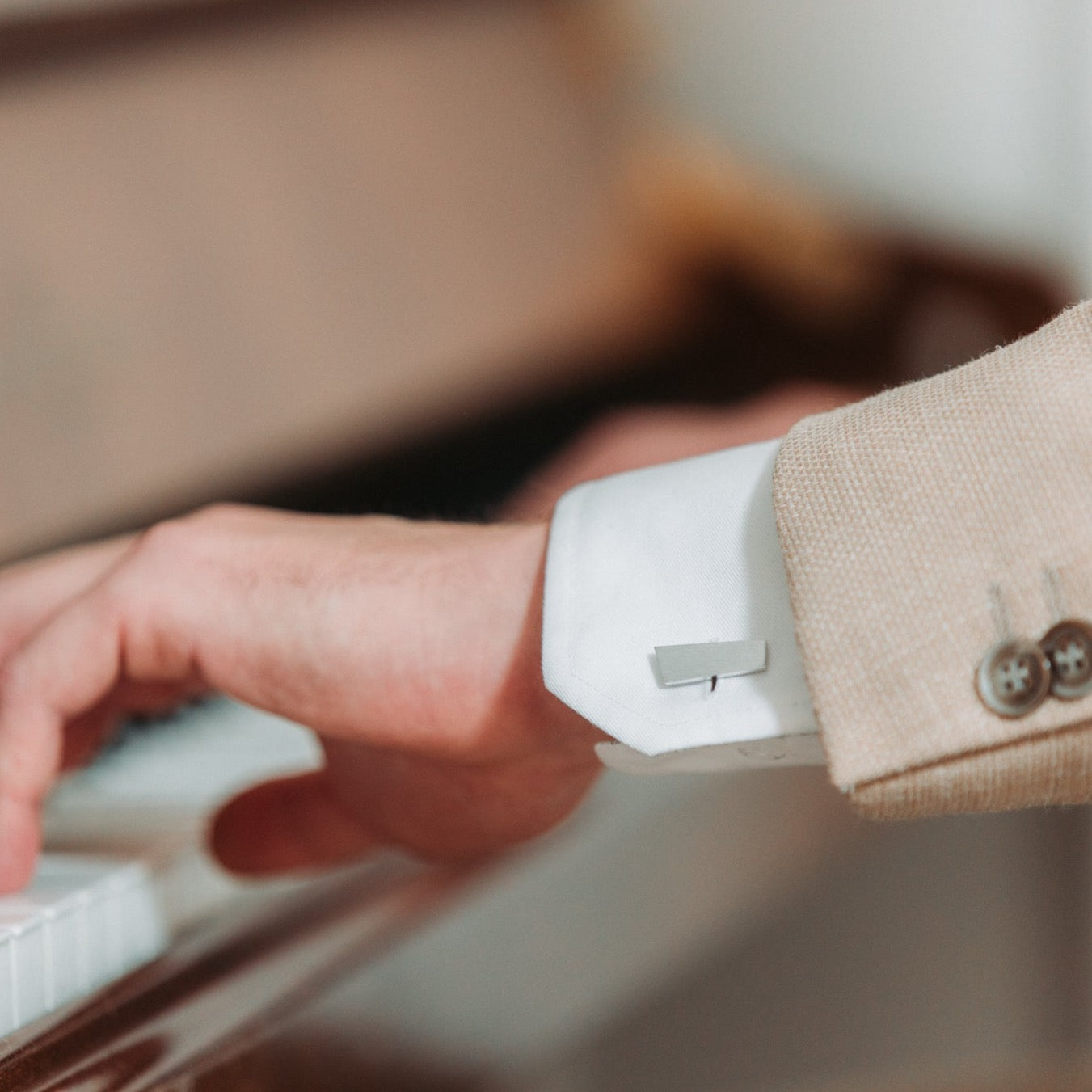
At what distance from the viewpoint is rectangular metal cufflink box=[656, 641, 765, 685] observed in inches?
18.1

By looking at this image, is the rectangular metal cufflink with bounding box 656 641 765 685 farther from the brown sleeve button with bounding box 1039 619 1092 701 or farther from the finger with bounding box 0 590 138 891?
the finger with bounding box 0 590 138 891

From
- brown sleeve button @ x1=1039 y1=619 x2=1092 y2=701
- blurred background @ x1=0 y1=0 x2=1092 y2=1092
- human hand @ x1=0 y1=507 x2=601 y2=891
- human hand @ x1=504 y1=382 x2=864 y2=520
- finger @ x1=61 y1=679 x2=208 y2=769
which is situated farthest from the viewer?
human hand @ x1=504 y1=382 x2=864 y2=520

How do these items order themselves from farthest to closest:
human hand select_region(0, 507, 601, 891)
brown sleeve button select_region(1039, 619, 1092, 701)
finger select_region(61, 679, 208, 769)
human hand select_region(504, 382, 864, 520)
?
human hand select_region(504, 382, 864, 520), finger select_region(61, 679, 208, 769), human hand select_region(0, 507, 601, 891), brown sleeve button select_region(1039, 619, 1092, 701)

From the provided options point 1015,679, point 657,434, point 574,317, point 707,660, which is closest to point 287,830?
point 707,660

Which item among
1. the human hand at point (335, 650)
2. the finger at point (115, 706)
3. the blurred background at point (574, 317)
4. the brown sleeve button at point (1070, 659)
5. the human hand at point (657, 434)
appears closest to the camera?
the brown sleeve button at point (1070, 659)

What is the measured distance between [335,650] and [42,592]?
175 mm

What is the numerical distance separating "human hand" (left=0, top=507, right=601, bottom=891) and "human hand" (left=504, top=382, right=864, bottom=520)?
450 millimetres

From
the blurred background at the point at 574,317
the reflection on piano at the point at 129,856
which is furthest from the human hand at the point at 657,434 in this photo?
the reflection on piano at the point at 129,856

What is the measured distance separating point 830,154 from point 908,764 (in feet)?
4.37

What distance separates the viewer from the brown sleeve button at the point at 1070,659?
40 centimetres

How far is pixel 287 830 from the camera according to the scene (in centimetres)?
65

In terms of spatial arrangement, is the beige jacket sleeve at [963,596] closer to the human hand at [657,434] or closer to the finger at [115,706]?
the finger at [115,706]

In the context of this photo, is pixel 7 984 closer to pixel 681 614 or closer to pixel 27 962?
pixel 27 962

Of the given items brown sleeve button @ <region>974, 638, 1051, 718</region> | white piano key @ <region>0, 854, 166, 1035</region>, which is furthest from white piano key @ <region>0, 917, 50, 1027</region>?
brown sleeve button @ <region>974, 638, 1051, 718</region>
